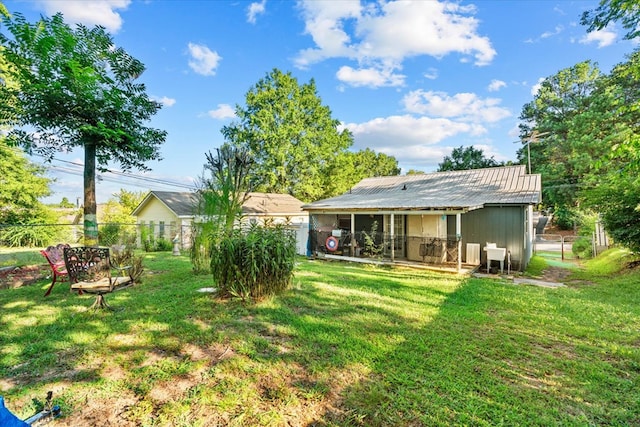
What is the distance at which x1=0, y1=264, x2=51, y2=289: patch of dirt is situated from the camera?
6.79 m

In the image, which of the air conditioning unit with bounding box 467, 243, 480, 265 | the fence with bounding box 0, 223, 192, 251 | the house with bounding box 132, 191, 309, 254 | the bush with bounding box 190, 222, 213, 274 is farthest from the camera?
the house with bounding box 132, 191, 309, 254

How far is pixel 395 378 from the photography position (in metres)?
2.88

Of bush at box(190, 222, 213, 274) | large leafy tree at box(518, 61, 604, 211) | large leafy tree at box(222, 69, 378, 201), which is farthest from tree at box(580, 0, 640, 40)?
large leafy tree at box(518, 61, 604, 211)

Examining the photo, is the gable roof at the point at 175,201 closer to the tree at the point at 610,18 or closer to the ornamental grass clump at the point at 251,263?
the ornamental grass clump at the point at 251,263

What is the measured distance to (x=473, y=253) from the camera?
1110cm

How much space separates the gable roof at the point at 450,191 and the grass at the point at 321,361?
532 centimetres

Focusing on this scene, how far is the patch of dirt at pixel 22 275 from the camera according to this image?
22.3ft

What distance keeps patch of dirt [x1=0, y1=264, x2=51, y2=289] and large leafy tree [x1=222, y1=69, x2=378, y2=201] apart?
1773cm

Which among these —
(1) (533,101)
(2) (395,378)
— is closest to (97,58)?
(2) (395,378)

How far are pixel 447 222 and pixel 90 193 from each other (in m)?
11.8

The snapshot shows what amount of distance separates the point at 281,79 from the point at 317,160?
304 inches

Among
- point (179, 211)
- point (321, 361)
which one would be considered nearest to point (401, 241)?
point (321, 361)

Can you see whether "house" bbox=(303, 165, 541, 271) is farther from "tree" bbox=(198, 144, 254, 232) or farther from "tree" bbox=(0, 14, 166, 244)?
"tree" bbox=(0, 14, 166, 244)

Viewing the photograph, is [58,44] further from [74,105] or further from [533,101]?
[533,101]
